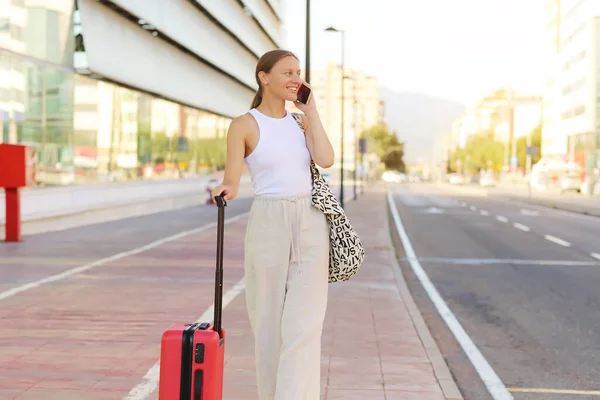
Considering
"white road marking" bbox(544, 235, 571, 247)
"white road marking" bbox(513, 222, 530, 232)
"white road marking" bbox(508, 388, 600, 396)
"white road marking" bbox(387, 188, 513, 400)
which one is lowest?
"white road marking" bbox(513, 222, 530, 232)

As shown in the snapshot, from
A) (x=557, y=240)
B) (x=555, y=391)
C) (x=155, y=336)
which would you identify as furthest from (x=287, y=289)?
(x=557, y=240)

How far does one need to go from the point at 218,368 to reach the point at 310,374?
0.45 metres

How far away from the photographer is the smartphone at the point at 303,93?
434 centimetres

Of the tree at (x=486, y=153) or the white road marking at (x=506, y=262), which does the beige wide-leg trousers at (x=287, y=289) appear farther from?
the tree at (x=486, y=153)

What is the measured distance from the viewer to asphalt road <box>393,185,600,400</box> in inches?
275

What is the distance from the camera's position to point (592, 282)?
13.0m

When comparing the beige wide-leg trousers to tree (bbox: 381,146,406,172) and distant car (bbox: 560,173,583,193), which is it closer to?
distant car (bbox: 560,173,583,193)

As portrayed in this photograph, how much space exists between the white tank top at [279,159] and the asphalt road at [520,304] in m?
2.68

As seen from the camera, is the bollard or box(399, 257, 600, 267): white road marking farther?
the bollard

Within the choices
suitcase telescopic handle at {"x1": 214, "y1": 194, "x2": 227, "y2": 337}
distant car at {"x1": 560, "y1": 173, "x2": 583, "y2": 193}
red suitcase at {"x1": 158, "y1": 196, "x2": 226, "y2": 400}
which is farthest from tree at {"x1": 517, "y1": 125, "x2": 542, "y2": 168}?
red suitcase at {"x1": 158, "y1": 196, "x2": 226, "y2": 400}

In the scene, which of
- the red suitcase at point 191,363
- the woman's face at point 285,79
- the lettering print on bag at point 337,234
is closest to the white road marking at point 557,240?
→ the lettering print on bag at point 337,234

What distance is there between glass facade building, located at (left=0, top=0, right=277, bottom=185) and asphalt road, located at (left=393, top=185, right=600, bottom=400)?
9.16m

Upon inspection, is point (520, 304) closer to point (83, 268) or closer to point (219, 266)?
point (83, 268)

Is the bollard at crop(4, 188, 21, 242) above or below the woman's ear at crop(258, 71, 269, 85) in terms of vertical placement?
below
